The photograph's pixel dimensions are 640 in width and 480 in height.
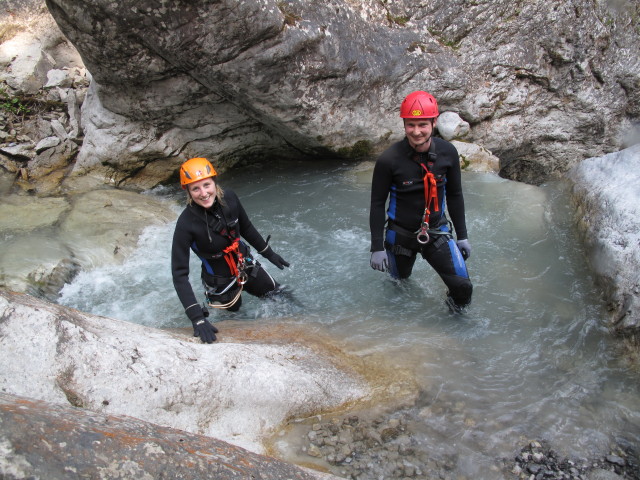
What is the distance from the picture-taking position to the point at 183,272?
4.53 metres

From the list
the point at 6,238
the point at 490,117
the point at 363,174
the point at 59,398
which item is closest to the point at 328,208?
the point at 363,174

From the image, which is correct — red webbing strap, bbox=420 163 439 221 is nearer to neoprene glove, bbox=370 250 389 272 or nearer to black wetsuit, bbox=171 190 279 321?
neoprene glove, bbox=370 250 389 272

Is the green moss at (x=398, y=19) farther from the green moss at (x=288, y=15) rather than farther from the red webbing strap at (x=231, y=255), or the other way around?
the red webbing strap at (x=231, y=255)

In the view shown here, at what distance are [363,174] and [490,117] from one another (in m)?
3.26

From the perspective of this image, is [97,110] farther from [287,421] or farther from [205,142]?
[287,421]

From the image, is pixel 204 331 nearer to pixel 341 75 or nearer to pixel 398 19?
pixel 341 75

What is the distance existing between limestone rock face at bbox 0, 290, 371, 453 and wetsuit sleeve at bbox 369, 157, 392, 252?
1.54m

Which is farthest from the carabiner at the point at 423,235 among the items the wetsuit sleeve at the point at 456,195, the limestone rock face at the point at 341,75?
the limestone rock face at the point at 341,75

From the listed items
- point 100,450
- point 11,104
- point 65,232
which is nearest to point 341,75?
point 65,232

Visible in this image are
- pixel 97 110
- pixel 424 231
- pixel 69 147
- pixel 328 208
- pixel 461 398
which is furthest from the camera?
pixel 69 147

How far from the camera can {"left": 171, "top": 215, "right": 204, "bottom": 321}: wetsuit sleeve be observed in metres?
4.44

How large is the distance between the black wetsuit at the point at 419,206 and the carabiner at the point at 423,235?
0.07 meters

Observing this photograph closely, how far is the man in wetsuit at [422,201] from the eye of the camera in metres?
4.58

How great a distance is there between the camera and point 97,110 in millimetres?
9242
